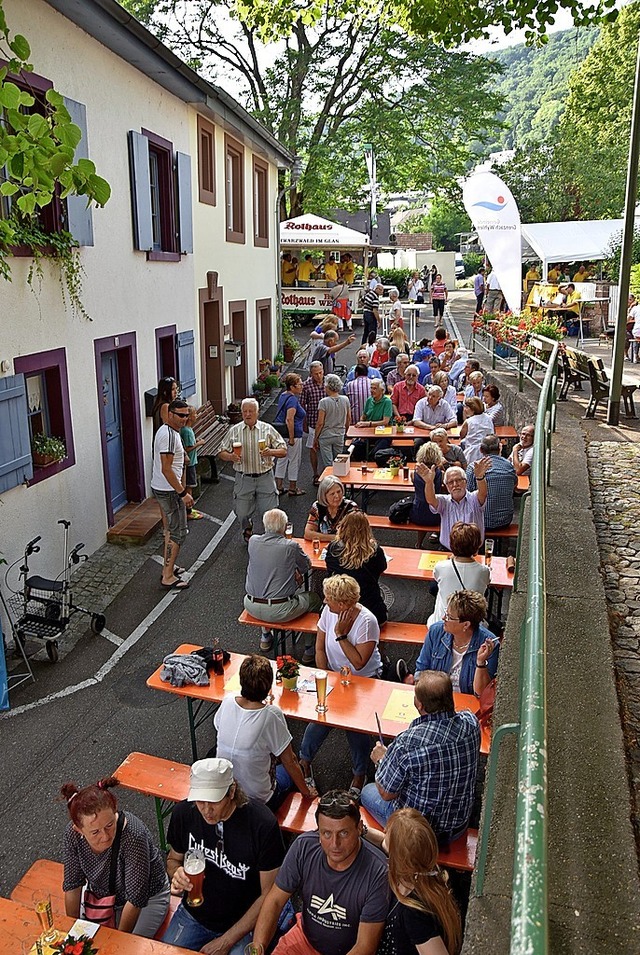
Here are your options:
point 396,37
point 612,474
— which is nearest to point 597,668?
point 612,474

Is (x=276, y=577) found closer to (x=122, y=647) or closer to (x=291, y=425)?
(x=122, y=647)

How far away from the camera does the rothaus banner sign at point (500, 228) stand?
17.9 m

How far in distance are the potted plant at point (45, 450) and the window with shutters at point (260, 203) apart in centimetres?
1147

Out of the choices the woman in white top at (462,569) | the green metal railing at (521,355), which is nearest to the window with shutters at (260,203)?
the green metal railing at (521,355)

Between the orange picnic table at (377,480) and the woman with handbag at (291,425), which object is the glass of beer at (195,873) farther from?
the woman with handbag at (291,425)

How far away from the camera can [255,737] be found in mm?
4836

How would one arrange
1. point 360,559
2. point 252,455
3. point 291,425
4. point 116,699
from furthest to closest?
point 291,425 < point 252,455 < point 116,699 < point 360,559

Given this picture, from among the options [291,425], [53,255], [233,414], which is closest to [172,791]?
[53,255]

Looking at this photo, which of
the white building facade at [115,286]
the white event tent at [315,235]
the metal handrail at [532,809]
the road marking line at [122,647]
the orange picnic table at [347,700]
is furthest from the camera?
the white event tent at [315,235]

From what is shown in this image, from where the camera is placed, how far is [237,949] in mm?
4078

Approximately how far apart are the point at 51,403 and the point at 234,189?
9789 millimetres

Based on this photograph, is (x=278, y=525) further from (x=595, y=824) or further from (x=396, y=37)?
(x=396, y=37)

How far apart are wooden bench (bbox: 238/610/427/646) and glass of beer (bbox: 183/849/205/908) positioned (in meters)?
2.73

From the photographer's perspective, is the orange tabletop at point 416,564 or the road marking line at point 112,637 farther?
the road marking line at point 112,637
